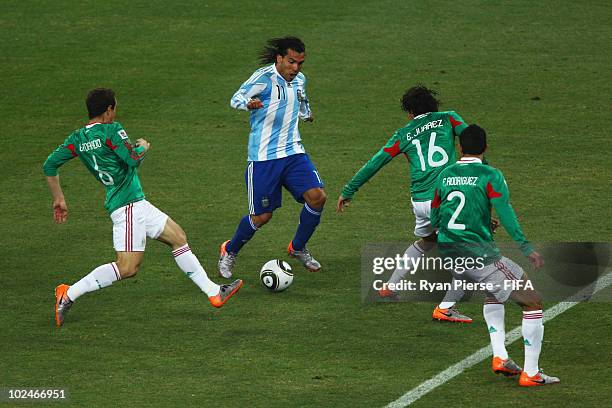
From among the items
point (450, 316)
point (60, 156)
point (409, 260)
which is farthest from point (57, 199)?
point (450, 316)

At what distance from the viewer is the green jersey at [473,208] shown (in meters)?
8.67

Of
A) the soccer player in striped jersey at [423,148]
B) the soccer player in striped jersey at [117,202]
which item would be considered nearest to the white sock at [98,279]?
the soccer player in striped jersey at [117,202]

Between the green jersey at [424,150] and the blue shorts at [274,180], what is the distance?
3.61 feet

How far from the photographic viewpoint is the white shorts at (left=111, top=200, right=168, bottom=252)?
33.3 ft

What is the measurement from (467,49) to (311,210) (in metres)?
9.41

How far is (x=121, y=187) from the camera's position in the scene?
10219 mm

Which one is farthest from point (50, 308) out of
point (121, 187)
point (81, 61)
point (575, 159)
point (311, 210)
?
point (81, 61)

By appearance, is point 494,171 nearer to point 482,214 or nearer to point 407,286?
point 482,214

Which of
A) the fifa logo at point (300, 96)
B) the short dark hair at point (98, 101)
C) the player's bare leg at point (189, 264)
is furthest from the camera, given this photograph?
the fifa logo at point (300, 96)

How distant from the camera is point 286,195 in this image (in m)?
14.6

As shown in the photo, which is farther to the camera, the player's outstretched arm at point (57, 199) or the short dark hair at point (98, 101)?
the player's outstretched arm at point (57, 199)

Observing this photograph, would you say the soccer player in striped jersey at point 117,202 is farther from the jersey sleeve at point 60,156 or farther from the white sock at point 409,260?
the white sock at point 409,260

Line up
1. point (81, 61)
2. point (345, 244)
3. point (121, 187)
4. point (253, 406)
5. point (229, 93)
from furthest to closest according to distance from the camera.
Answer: point (81, 61) → point (229, 93) → point (345, 244) → point (121, 187) → point (253, 406)

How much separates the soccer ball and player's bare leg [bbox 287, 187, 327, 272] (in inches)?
24.3
